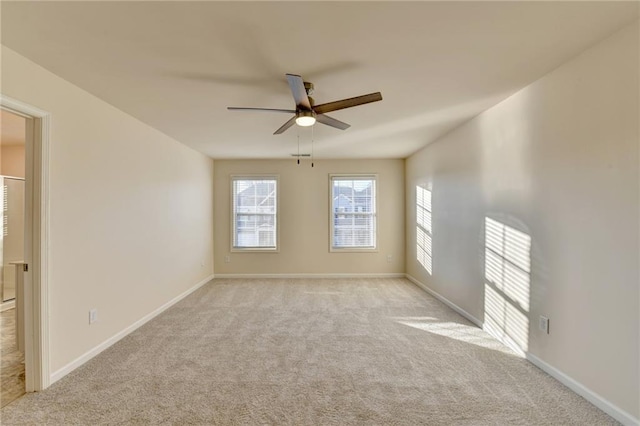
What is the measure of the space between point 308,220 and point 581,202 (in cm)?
461

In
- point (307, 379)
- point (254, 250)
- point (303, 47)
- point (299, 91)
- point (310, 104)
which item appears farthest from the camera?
point (254, 250)

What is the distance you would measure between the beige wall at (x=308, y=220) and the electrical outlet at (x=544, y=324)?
3.76 meters

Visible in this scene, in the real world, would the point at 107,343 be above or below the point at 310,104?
below

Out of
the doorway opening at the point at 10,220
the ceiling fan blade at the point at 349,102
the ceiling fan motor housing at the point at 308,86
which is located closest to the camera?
the ceiling fan blade at the point at 349,102

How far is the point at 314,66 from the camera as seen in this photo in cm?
231

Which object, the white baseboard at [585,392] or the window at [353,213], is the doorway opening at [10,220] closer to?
the white baseboard at [585,392]

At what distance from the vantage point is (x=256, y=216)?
20.7 feet

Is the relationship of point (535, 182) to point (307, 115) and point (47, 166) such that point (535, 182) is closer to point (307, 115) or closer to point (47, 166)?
point (307, 115)

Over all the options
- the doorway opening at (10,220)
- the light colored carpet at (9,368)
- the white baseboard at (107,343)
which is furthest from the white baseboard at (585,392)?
the doorway opening at (10,220)

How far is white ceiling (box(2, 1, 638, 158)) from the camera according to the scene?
1681mm

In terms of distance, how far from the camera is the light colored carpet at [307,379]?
6.42 ft

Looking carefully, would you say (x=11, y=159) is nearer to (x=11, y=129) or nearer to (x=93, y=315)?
(x=11, y=129)

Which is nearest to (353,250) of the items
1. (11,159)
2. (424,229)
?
(424,229)

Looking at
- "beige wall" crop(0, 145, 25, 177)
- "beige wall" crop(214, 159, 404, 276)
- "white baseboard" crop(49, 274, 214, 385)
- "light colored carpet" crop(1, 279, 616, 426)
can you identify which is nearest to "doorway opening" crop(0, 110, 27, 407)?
"beige wall" crop(0, 145, 25, 177)
